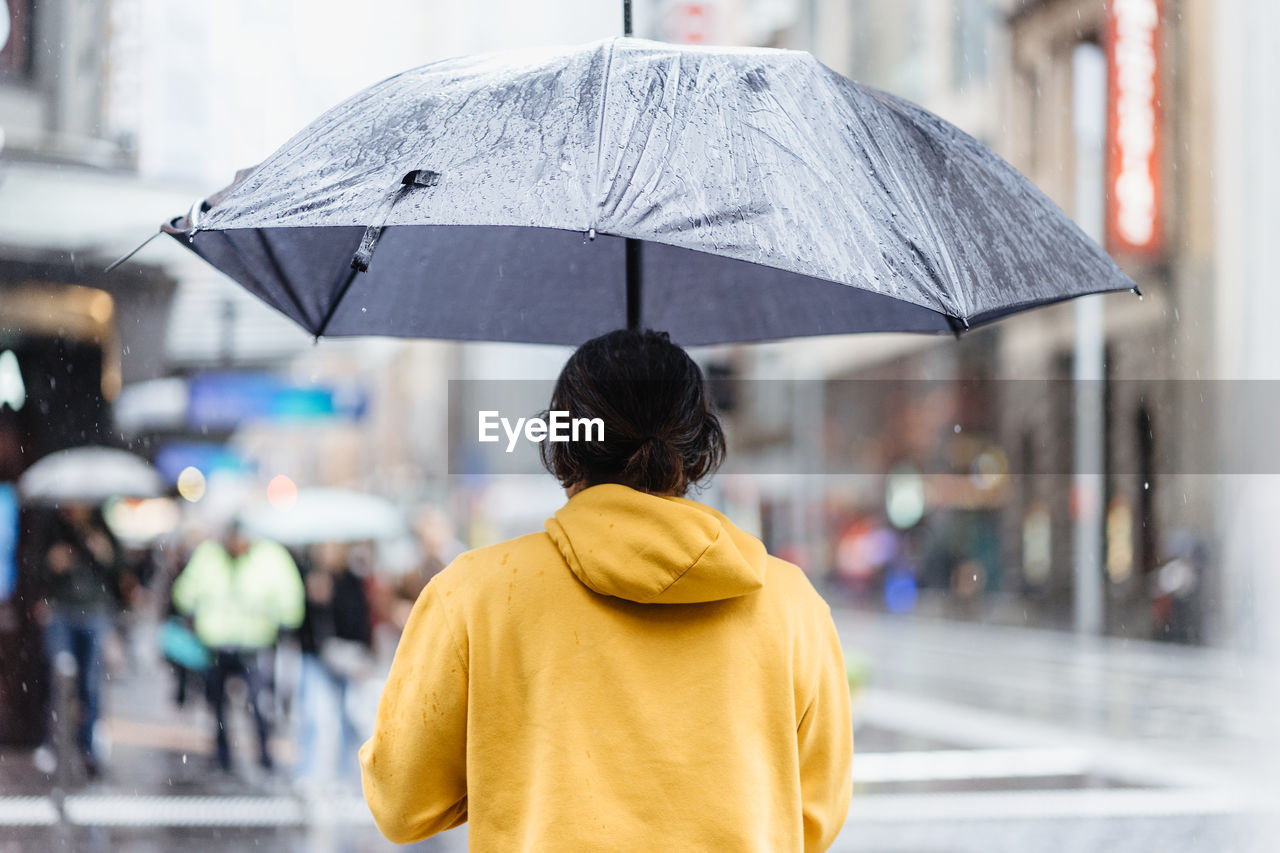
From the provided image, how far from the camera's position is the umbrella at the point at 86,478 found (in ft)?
32.2

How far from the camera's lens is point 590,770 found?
5.88 feet

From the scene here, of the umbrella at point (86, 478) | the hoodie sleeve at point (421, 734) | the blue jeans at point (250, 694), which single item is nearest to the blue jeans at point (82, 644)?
the blue jeans at point (250, 694)

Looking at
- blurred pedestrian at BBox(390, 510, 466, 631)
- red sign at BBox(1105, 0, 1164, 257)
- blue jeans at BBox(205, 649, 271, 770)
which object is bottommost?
blue jeans at BBox(205, 649, 271, 770)

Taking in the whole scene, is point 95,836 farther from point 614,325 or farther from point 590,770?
point 590,770

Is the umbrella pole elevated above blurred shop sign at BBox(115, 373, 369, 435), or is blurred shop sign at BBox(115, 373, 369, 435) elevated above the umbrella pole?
the umbrella pole

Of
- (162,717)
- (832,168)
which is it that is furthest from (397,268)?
(162,717)

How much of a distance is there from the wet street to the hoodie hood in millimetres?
5906

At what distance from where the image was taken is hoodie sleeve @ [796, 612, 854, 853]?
2.02 m

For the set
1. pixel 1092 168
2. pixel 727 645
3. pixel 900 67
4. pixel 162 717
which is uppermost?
pixel 900 67

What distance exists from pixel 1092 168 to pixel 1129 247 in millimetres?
1405

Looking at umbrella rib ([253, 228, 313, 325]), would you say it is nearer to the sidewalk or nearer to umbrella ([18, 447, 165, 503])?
the sidewalk

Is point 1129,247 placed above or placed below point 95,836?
above

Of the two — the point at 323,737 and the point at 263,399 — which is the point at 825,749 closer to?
the point at 323,737

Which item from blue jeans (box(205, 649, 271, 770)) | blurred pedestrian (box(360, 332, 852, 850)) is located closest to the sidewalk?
blue jeans (box(205, 649, 271, 770))
